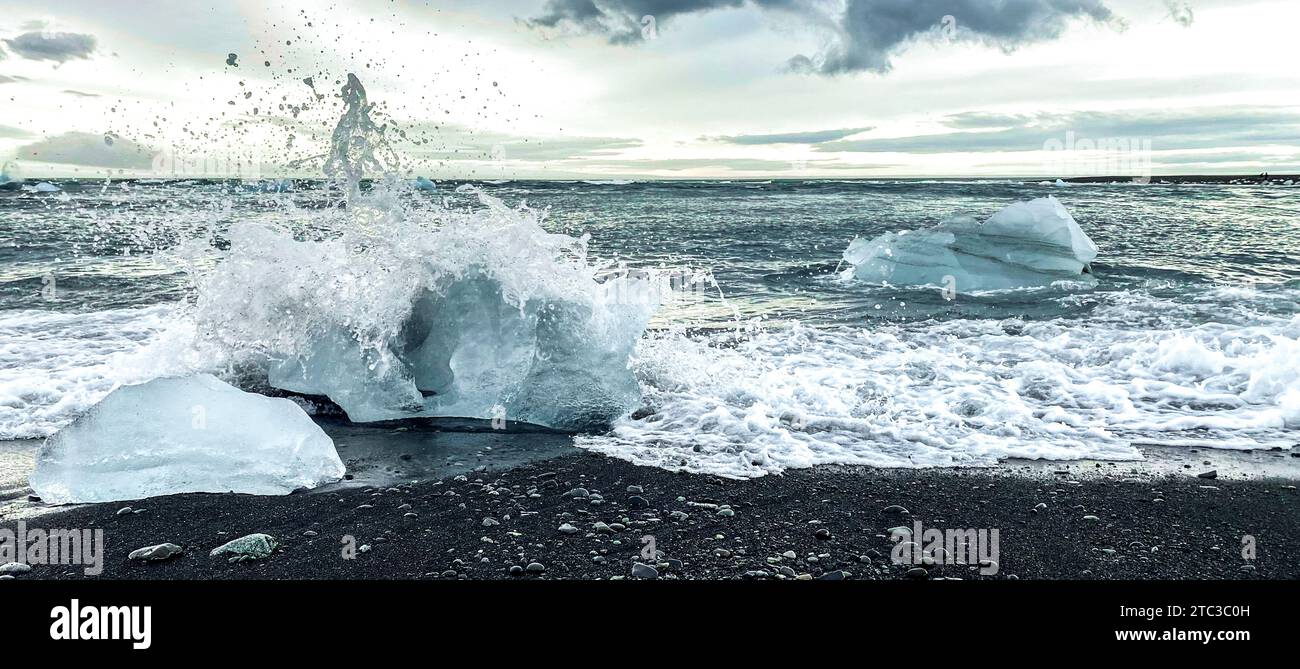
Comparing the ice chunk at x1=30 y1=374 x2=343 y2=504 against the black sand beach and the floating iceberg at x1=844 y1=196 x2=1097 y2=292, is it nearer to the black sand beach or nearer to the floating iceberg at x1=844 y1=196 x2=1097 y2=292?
the black sand beach

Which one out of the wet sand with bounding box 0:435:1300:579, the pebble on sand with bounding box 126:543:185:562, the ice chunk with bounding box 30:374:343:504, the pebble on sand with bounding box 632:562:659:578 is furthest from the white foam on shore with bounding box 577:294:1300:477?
the pebble on sand with bounding box 126:543:185:562

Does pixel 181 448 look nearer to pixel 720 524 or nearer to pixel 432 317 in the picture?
pixel 432 317

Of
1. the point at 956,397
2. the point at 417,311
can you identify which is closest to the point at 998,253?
the point at 956,397

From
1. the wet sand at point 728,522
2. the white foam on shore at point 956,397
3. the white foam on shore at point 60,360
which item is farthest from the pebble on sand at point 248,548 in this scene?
the white foam on shore at point 60,360

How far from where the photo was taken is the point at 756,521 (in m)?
4.09

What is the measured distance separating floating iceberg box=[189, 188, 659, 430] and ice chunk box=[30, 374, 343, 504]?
127cm

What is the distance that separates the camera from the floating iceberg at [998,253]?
13.1m

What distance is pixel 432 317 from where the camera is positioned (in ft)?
22.7

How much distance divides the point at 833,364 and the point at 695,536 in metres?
4.09

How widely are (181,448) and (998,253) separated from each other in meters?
12.6

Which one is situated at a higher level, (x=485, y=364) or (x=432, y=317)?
(x=432, y=317)

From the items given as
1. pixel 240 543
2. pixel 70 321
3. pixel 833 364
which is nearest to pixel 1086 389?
pixel 833 364

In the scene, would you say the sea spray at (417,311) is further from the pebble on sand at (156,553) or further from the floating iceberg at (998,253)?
the floating iceberg at (998,253)

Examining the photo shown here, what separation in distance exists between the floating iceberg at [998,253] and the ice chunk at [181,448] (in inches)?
420
